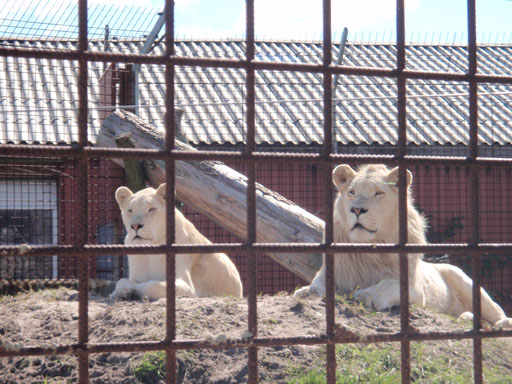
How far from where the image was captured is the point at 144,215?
6.35 metres

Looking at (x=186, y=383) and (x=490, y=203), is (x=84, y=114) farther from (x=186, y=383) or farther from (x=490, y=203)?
(x=490, y=203)

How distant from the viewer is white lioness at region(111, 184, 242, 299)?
6277mm

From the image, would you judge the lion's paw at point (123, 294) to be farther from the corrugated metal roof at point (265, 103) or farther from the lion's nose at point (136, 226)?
the corrugated metal roof at point (265, 103)

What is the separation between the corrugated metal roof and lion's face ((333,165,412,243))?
4119 millimetres

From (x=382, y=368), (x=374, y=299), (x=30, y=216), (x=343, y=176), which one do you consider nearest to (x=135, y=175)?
(x=30, y=216)

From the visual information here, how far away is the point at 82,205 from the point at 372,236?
136 inches

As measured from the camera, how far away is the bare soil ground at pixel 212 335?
3775 millimetres

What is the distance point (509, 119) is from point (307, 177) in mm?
5204

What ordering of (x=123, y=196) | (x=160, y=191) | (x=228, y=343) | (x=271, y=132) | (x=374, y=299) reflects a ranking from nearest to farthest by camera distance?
1. (x=228, y=343)
2. (x=374, y=299)
3. (x=160, y=191)
4. (x=123, y=196)
5. (x=271, y=132)

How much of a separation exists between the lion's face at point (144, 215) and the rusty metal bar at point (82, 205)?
381cm

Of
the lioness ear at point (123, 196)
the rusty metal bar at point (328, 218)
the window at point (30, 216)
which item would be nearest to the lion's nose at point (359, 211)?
the lioness ear at point (123, 196)

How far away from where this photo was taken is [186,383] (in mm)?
3703

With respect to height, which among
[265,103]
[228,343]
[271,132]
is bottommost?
[228,343]

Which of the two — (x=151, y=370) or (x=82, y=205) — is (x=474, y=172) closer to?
(x=82, y=205)
